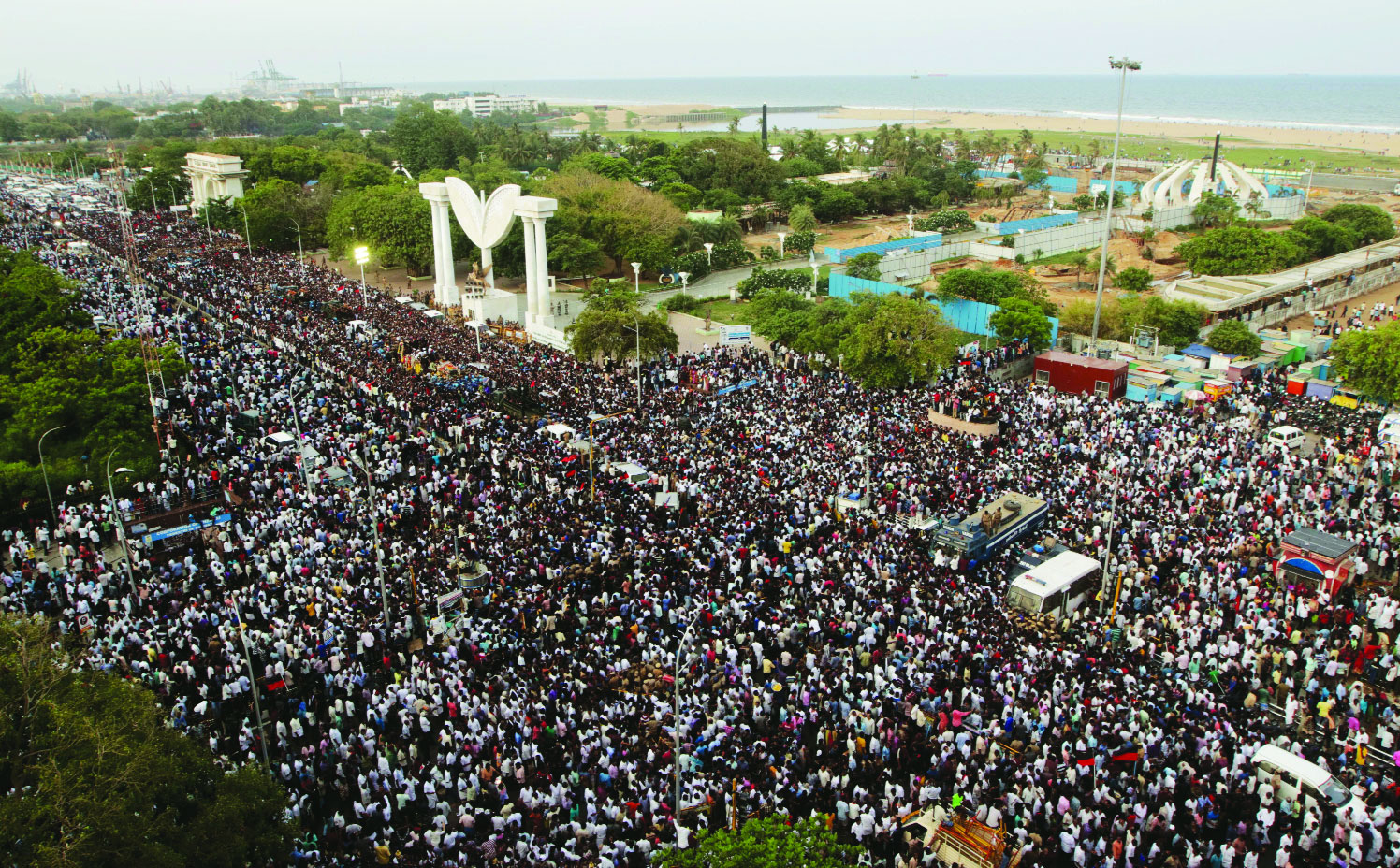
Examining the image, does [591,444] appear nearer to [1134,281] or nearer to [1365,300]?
[1134,281]

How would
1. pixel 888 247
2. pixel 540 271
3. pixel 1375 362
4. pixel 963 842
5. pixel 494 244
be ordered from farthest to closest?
pixel 888 247
pixel 494 244
pixel 540 271
pixel 1375 362
pixel 963 842

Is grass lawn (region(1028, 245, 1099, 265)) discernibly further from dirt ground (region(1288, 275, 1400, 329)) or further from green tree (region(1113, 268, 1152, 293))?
dirt ground (region(1288, 275, 1400, 329))

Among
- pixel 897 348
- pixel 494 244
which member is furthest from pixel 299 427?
pixel 494 244

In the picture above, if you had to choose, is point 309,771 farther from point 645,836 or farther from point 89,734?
point 645,836

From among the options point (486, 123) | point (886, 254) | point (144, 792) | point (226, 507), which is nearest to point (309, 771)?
point (144, 792)

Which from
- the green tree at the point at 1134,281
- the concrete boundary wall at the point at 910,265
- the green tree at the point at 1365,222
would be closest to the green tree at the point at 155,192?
the concrete boundary wall at the point at 910,265

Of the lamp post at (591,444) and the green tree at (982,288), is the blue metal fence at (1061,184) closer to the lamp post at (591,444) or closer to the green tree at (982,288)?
the green tree at (982,288)
